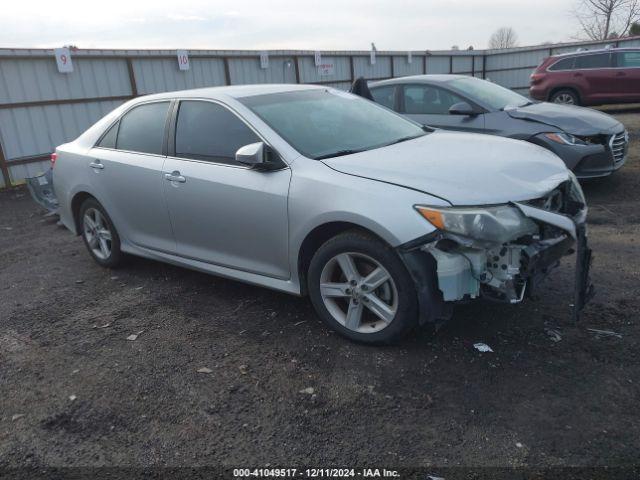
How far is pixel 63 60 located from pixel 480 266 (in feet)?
34.3

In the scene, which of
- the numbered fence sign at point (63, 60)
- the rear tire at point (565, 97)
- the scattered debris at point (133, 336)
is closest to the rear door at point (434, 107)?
the scattered debris at point (133, 336)

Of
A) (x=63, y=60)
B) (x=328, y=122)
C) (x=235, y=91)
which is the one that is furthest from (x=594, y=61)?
(x=235, y=91)

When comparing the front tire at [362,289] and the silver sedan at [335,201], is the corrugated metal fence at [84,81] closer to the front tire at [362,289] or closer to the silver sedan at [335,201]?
the silver sedan at [335,201]

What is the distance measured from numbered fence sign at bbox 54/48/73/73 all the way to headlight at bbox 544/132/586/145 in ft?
29.9

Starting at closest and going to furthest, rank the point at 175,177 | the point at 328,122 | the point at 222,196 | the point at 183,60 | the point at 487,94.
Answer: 1. the point at 222,196
2. the point at 328,122
3. the point at 175,177
4. the point at 487,94
5. the point at 183,60

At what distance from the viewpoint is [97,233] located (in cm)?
544

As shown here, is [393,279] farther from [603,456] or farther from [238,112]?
[238,112]

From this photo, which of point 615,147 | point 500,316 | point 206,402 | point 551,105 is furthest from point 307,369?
point 551,105

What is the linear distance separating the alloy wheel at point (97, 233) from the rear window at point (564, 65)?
13910 millimetres

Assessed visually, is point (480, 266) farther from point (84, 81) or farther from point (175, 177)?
point (84, 81)

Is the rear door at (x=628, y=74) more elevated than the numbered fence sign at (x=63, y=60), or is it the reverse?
the numbered fence sign at (x=63, y=60)

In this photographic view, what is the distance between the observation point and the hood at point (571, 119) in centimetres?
669

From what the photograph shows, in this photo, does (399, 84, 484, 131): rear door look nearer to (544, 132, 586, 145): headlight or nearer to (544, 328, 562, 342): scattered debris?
(544, 132, 586, 145): headlight

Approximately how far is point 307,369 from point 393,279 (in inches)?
29.9
